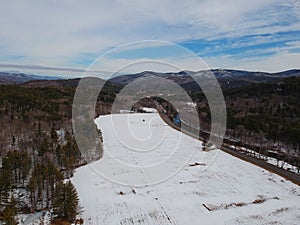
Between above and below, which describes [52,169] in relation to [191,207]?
above

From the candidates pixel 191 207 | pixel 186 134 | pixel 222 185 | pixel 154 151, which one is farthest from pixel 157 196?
pixel 186 134

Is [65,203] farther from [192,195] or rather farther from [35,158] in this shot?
[35,158]

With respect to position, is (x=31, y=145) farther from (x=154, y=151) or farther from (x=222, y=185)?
(x=222, y=185)

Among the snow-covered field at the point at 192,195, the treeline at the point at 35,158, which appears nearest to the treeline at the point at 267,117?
the snow-covered field at the point at 192,195

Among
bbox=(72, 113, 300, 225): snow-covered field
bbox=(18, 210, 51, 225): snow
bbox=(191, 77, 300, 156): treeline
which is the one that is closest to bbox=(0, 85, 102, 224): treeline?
bbox=(18, 210, 51, 225): snow

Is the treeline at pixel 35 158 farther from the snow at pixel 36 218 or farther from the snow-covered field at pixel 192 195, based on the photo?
the snow-covered field at pixel 192 195

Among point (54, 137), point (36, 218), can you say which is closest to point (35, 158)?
point (54, 137)

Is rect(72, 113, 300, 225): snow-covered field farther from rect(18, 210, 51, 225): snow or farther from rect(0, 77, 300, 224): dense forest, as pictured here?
rect(18, 210, 51, 225): snow
